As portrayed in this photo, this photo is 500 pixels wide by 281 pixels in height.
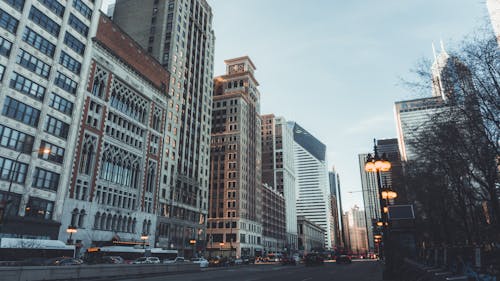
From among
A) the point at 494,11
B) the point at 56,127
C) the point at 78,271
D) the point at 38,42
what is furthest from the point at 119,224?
the point at 494,11

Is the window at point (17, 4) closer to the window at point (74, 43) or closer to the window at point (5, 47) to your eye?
the window at point (5, 47)

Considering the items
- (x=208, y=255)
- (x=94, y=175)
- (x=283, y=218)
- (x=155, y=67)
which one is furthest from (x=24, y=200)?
(x=283, y=218)

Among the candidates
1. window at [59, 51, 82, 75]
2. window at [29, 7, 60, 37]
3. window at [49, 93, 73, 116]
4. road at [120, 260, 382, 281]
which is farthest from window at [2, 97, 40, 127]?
road at [120, 260, 382, 281]

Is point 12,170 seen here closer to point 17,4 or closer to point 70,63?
point 70,63

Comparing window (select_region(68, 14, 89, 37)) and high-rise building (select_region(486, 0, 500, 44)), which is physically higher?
window (select_region(68, 14, 89, 37))

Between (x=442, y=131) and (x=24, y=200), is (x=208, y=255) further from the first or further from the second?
(x=442, y=131)

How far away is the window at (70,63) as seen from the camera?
165 feet

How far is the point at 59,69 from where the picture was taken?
49219mm

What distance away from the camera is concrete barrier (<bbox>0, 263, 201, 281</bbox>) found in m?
18.1

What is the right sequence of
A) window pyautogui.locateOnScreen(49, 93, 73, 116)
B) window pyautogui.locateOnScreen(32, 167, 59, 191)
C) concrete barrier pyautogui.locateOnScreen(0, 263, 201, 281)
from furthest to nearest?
1. window pyautogui.locateOnScreen(49, 93, 73, 116)
2. window pyautogui.locateOnScreen(32, 167, 59, 191)
3. concrete barrier pyautogui.locateOnScreen(0, 263, 201, 281)

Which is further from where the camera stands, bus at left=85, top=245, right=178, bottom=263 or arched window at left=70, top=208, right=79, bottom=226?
arched window at left=70, top=208, right=79, bottom=226

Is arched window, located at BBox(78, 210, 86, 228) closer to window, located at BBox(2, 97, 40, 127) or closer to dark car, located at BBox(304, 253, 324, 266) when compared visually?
window, located at BBox(2, 97, 40, 127)

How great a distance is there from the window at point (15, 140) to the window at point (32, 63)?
9.00m

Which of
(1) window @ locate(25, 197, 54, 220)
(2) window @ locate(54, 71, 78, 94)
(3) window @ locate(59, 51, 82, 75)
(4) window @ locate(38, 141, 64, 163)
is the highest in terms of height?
(3) window @ locate(59, 51, 82, 75)
